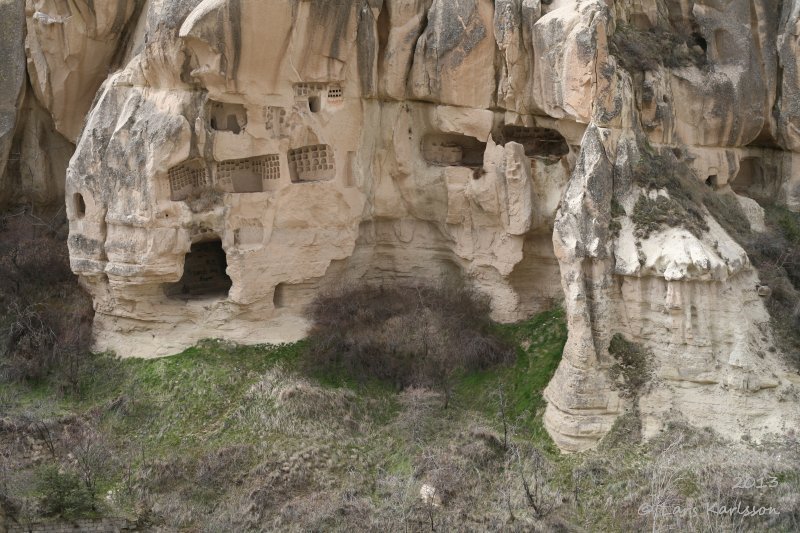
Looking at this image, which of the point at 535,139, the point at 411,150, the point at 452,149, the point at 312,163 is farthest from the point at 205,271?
the point at 535,139

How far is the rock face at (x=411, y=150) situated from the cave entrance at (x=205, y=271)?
0.05m

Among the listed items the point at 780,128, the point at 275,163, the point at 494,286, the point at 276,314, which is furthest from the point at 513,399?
the point at 780,128

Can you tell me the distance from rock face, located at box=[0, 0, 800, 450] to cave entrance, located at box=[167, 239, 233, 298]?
0.05 meters

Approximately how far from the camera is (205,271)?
2150 cm

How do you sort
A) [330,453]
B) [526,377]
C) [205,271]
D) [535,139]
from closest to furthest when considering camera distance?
[330,453] < [526,377] < [535,139] < [205,271]

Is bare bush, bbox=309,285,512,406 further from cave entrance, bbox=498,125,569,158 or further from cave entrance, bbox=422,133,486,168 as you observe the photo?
cave entrance, bbox=498,125,569,158

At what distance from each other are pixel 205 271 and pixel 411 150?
5.16 m

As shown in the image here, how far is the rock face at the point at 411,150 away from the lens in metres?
16.6

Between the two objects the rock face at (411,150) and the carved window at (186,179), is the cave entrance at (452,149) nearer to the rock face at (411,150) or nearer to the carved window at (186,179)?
the rock face at (411,150)

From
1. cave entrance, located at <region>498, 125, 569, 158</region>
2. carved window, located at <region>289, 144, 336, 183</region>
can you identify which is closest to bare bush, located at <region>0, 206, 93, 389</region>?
carved window, located at <region>289, 144, 336, 183</region>

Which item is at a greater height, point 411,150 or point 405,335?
point 411,150

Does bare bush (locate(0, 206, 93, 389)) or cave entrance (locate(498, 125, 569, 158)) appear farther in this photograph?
cave entrance (locate(498, 125, 569, 158))

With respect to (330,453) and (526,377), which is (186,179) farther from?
(526,377)

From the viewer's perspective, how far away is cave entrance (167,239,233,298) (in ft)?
69.1
